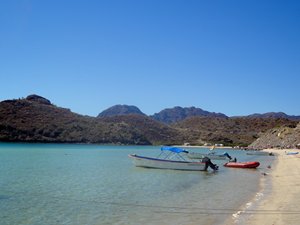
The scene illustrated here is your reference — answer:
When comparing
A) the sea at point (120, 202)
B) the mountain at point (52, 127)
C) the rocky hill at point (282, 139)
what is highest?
the mountain at point (52, 127)

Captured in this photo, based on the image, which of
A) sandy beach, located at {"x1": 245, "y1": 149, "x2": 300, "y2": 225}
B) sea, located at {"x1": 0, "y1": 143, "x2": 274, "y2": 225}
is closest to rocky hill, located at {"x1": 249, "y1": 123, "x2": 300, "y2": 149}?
sea, located at {"x1": 0, "y1": 143, "x2": 274, "y2": 225}

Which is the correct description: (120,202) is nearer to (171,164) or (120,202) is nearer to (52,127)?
(171,164)

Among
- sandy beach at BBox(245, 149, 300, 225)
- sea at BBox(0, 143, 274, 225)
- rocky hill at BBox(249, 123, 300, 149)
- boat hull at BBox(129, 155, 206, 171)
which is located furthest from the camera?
rocky hill at BBox(249, 123, 300, 149)

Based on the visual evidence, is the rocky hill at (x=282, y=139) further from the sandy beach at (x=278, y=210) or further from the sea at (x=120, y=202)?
the sandy beach at (x=278, y=210)

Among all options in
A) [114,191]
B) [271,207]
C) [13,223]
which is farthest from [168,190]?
[13,223]

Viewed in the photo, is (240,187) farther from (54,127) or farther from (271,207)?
(54,127)

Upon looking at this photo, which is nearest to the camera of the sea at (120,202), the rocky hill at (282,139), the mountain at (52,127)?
the sea at (120,202)

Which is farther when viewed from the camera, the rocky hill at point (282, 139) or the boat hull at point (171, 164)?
the rocky hill at point (282, 139)

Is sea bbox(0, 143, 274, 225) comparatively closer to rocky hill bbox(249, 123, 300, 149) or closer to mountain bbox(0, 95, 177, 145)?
rocky hill bbox(249, 123, 300, 149)

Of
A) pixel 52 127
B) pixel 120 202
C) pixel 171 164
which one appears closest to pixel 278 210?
pixel 120 202

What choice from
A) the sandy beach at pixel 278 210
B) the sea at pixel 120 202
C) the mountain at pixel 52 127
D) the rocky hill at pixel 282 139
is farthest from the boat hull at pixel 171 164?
the mountain at pixel 52 127

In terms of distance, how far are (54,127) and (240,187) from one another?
146 metres

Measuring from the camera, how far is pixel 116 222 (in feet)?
45.1

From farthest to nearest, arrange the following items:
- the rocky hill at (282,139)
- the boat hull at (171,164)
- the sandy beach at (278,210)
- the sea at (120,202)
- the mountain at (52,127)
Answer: the mountain at (52,127) → the rocky hill at (282,139) → the boat hull at (171,164) → the sea at (120,202) → the sandy beach at (278,210)
